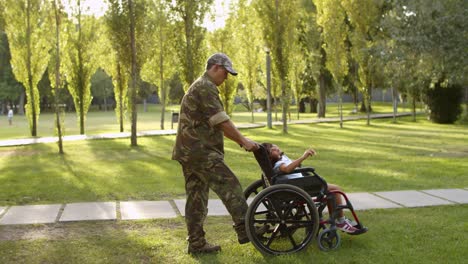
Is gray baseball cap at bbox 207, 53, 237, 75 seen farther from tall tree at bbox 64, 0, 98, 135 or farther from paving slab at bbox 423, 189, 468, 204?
tall tree at bbox 64, 0, 98, 135

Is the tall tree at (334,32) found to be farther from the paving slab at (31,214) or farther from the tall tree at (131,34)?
the paving slab at (31,214)

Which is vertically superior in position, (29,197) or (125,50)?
(125,50)

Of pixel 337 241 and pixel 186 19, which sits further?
pixel 186 19

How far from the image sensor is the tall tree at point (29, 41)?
25375mm

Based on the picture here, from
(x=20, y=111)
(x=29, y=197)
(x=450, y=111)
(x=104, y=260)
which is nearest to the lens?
(x=104, y=260)

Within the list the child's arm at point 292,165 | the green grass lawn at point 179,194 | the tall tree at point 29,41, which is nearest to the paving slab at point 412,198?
the green grass lawn at point 179,194

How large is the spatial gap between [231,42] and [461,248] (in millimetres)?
28451

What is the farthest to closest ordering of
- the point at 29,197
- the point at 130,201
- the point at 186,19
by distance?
the point at 186,19 → the point at 29,197 → the point at 130,201

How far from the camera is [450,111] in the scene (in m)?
32.3

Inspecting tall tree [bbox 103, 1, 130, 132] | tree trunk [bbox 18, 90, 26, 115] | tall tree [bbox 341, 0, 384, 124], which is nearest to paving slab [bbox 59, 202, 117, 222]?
tall tree [bbox 103, 1, 130, 132]

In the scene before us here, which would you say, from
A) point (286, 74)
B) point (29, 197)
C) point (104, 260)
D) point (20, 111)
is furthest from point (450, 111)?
point (20, 111)

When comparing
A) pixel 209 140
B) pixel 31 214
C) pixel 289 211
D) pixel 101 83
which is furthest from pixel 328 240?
pixel 101 83

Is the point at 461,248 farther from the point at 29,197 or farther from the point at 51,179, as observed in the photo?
the point at 51,179

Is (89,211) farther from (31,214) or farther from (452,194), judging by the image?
(452,194)
